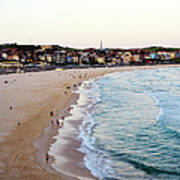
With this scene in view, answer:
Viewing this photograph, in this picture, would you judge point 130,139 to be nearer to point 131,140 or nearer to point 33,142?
point 131,140

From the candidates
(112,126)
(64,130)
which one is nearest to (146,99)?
(112,126)

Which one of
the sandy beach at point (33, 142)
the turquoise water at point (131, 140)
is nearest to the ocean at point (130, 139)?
the turquoise water at point (131, 140)

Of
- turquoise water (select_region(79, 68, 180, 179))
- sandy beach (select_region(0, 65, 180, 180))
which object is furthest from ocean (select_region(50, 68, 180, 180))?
sandy beach (select_region(0, 65, 180, 180))

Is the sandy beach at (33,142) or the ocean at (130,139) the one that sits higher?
the sandy beach at (33,142)

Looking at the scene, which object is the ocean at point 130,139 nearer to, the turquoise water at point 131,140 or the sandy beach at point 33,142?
the turquoise water at point 131,140

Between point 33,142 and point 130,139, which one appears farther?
point 130,139

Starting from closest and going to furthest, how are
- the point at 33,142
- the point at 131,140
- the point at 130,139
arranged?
the point at 33,142, the point at 131,140, the point at 130,139

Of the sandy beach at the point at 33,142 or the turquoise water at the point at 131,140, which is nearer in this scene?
the sandy beach at the point at 33,142

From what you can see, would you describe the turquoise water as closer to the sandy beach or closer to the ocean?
the ocean

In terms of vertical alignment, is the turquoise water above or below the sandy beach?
below

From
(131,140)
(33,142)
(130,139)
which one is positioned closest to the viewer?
(33,142)

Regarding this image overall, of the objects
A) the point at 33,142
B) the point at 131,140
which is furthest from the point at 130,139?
the point at 33,142

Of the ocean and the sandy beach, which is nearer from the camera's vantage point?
the sandy beach
